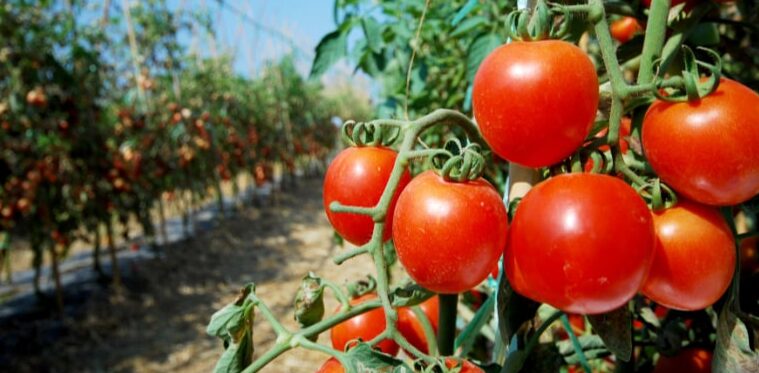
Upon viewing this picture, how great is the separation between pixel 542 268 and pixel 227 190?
1038cm

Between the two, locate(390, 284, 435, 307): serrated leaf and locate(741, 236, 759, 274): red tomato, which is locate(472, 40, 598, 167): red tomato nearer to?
locate(390, 284, 435, 307): serrated leaf

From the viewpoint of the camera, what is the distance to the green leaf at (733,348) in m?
0.41

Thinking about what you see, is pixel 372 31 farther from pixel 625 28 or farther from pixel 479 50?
pixel 625 28

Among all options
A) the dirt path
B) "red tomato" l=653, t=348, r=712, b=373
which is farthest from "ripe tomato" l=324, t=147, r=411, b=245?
the dirt path

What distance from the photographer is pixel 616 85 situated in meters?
0.38

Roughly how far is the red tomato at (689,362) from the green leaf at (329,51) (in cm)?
79

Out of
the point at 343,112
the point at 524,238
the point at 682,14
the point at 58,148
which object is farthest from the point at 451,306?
the point at 343,112

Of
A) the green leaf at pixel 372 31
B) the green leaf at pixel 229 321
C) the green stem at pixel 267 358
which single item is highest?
the green leaf at pixel 372 31

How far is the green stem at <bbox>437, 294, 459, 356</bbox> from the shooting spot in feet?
2.00

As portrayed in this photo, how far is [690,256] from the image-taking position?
1.24 ft

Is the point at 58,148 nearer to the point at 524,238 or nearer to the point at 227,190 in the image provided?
the point at 524,238

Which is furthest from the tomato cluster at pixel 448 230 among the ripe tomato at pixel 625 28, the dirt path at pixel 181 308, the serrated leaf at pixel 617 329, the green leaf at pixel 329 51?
the dirt path at pixel 181 308

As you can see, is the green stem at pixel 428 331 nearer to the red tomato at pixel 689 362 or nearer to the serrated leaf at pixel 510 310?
the serrated leaf at pixel 510 310

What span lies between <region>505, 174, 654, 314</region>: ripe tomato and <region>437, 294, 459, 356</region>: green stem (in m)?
0.24
